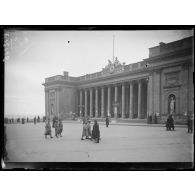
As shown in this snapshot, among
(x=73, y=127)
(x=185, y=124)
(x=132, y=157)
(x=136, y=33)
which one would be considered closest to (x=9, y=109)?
(x=73, y=127)

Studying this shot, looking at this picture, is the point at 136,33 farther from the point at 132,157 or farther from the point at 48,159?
the point at 48,159

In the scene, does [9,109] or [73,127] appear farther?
[73,127]

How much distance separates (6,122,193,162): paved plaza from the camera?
718 centimetres

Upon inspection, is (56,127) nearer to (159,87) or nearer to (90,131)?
(90,131)

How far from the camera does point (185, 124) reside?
7555mm

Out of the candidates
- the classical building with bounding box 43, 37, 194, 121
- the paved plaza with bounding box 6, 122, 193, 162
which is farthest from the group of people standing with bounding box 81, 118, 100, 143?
the classical building with bounding box 43, 37, 194, 121

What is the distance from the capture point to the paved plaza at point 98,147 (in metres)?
7.18

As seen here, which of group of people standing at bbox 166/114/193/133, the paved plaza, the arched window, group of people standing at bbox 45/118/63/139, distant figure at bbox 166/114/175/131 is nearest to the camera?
the paved plaza

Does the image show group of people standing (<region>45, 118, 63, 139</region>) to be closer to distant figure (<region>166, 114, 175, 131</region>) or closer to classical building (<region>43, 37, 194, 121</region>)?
classical building (<region>43, 37, 194, 121</region>)

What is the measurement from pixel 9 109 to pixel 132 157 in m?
5.26

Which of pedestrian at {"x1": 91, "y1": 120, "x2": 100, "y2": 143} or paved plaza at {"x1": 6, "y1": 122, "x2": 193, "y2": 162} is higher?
pedestrian at {"x1": 91, "y1": 120, "x2": 100, "y2": 143}

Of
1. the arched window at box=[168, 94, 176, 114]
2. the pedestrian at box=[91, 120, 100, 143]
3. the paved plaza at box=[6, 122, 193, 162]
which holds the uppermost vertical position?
the arched window at box=[168, 94, 176, 114]

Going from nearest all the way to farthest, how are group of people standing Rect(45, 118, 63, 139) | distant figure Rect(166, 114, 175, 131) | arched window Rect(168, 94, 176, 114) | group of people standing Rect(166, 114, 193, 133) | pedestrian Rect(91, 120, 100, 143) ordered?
group of people standing Rect(166, 114, 193, 133)
pedestrian Rect(91, 120, 100, 143)
distant figure Rect(166, 114, 175, 131)
group of people standing Rect(45, 118, 63, 139)
arched window Rect(168, 94, 176, 114)

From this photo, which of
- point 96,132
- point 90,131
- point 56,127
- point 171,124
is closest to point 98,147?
point 96,132
